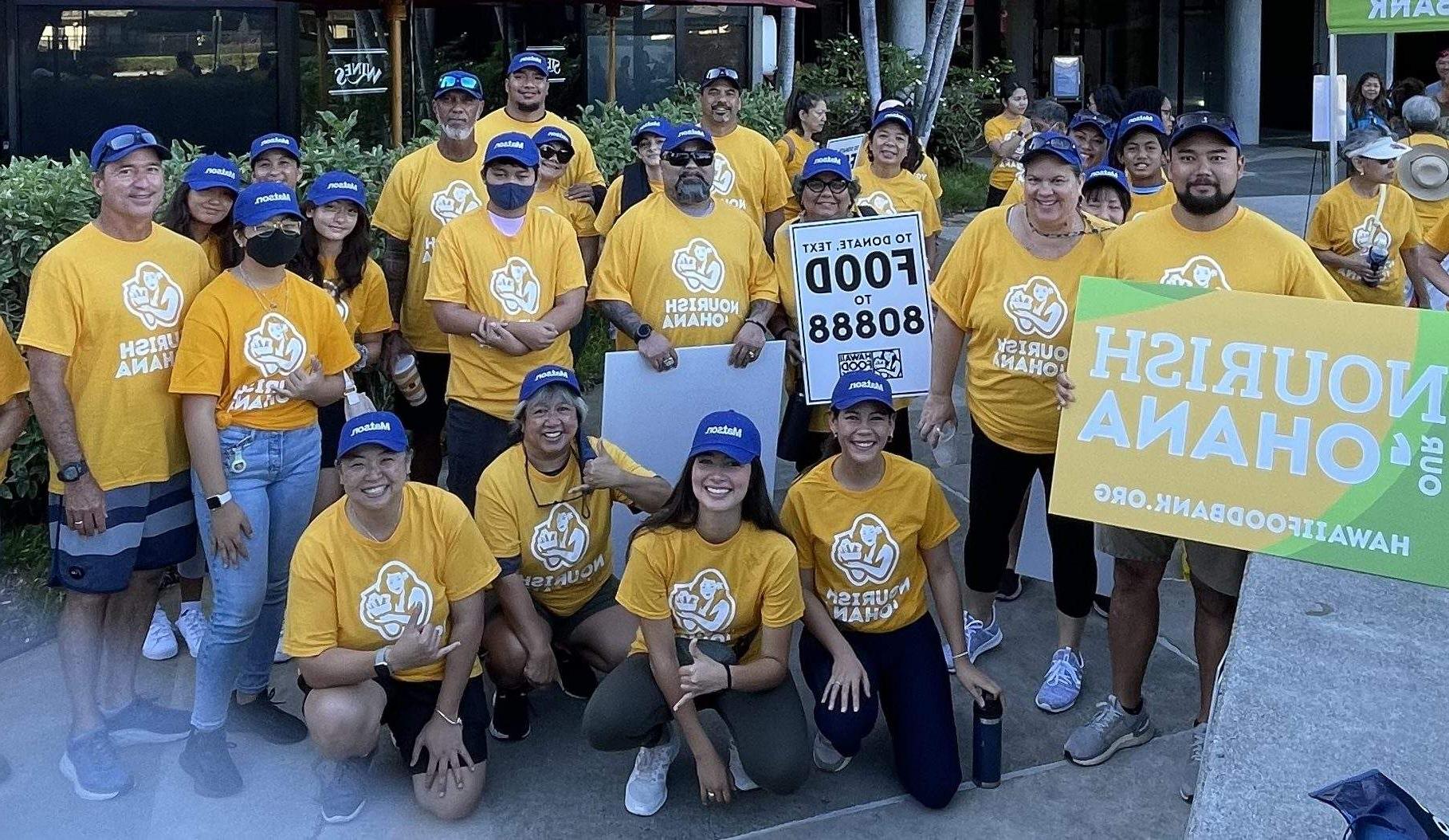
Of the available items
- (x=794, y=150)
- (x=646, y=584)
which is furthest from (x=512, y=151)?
(x=794, y=150)

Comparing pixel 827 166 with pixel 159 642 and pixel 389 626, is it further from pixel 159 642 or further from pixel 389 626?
pixel 159 642

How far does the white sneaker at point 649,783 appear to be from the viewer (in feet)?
13.5

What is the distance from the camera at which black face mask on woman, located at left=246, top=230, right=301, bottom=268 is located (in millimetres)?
4297

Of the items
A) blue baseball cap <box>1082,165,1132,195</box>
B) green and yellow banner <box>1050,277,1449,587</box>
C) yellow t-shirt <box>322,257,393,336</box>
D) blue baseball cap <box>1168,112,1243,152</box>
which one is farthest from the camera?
blue baseball cap <box>1082,165,1132,195</box>

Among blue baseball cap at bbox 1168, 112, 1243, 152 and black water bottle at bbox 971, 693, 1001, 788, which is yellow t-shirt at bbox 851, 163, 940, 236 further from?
black water bottle at bbox 971, 693, 1001, 788

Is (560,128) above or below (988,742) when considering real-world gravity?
above

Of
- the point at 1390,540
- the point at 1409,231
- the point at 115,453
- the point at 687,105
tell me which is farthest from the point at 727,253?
the point at 687,105

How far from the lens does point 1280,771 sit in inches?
107

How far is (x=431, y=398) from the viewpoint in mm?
5852

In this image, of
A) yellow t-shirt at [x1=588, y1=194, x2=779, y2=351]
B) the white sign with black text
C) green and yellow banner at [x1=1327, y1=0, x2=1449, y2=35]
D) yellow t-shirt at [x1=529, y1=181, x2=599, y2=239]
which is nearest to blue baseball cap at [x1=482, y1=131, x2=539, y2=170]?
yellow t-shirt at [x1=588, y1=194, x2=779, y2=351]

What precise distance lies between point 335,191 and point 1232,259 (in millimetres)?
2999

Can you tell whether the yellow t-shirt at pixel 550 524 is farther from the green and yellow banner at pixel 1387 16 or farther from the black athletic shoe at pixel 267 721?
the green and yellow banner at pixel 1387 16

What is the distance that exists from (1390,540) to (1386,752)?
0.86 metres

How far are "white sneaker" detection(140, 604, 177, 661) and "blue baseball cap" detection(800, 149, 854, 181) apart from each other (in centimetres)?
296
